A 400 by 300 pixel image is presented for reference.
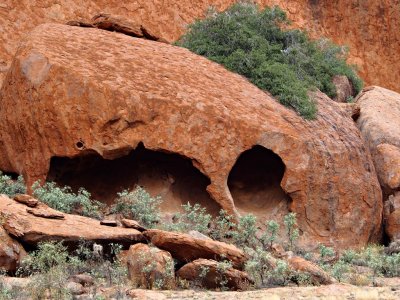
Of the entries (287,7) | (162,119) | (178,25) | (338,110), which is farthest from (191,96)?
(287,7)

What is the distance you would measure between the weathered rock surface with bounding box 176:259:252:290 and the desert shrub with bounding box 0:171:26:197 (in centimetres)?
380

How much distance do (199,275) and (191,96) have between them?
4407 millimetres

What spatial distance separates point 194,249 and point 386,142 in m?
6.65

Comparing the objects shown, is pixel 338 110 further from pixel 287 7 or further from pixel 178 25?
pixel 287 7

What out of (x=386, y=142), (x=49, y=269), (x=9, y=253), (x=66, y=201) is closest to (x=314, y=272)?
(x=49, y=269)

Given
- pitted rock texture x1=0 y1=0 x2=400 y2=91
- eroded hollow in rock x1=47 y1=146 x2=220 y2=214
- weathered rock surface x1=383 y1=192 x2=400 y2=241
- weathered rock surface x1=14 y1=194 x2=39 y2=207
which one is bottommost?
pitted rock texture x1=0 y1=0 x2=400 y2=91

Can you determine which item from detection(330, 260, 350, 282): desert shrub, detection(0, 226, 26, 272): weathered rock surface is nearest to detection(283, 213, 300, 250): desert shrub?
detection(330, 260, 350, 282): desert shrub

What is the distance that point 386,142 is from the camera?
14.4 metres

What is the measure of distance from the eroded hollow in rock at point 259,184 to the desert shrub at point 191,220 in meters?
0.94

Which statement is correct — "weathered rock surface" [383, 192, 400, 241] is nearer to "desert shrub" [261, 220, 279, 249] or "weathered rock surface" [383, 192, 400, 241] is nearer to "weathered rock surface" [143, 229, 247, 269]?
"desert shrub" [261, 220, 279, 249]

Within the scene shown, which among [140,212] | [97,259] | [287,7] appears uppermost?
[97,259]

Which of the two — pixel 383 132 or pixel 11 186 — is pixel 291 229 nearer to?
pixel 383 132

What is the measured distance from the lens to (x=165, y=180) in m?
12.4

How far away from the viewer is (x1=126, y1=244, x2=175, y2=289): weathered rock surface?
323 inches
